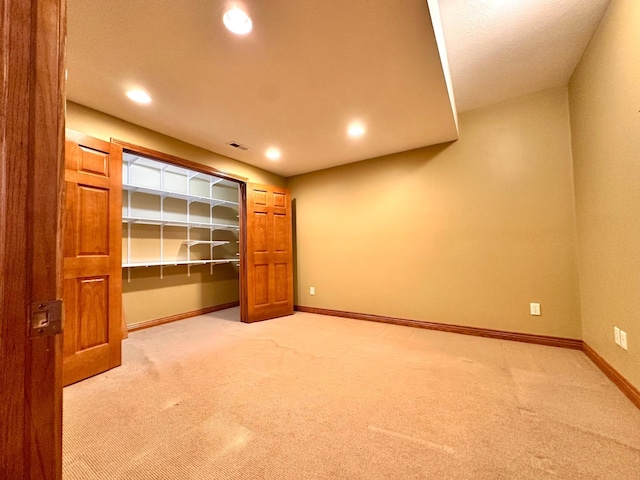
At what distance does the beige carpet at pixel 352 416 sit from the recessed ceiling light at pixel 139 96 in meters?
2.26

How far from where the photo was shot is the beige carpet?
1204 mm

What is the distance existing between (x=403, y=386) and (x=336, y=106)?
2.32 meters

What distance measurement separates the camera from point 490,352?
2447mm

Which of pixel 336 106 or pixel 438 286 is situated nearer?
pixel 336 106

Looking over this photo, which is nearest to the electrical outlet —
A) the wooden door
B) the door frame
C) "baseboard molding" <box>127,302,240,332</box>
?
the wooden door

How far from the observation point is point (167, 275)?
3748mm

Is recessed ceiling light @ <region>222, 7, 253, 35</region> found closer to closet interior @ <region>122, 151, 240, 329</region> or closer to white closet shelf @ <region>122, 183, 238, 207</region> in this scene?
closet interior @ <region>122, 151, 240, 329</region>

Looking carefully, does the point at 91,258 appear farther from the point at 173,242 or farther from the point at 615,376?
the point at 615,376

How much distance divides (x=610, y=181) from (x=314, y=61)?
2.22m

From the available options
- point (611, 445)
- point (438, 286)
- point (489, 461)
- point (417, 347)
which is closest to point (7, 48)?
point (489, 461)

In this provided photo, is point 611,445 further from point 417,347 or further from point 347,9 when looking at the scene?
point 347,9

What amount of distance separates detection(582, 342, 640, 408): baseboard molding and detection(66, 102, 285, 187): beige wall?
13.6 feet

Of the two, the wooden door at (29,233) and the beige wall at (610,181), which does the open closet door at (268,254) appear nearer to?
the wooden door at (29,233)

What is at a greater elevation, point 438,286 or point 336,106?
point 336,106
